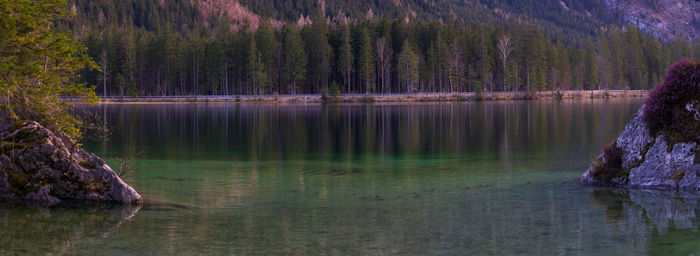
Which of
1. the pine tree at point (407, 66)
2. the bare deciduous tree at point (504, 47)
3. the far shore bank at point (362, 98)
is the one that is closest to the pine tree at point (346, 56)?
the far shore bank at point (362, 98)

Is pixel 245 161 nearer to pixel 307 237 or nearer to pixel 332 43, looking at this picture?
pixel 307 237

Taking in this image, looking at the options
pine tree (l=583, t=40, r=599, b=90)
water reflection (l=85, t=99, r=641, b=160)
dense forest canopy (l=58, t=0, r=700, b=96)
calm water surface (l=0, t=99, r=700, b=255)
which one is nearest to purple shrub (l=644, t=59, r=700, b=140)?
calm water surface (l=0, t=99, r=700, b=255)

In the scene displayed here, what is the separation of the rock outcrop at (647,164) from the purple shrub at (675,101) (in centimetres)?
Result: 35

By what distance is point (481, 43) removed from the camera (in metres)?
152

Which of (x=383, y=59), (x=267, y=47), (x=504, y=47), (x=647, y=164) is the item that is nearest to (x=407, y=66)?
(x=383, y=59)

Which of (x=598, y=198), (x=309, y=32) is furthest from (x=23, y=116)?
(x=309, y=32)

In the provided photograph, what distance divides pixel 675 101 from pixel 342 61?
12743 centimetres

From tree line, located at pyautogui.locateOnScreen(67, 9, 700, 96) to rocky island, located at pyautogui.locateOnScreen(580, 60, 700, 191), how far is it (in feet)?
392

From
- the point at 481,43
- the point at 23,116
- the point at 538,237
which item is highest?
the point at 481,43

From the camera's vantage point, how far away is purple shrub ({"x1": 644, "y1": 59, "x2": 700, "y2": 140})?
19.1 m

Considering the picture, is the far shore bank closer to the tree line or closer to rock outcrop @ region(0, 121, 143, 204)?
the tree line

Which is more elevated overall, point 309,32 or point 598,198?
point 309,32

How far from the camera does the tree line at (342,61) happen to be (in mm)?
146125

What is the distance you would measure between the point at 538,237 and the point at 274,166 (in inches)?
605
